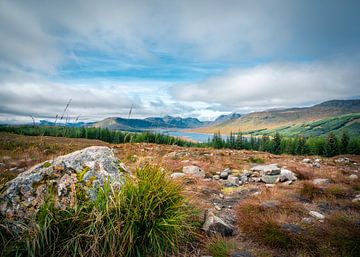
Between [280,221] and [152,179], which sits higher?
[152,179]

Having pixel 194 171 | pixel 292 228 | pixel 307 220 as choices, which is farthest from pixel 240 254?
pixel 194 171

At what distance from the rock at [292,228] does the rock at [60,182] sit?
363cm

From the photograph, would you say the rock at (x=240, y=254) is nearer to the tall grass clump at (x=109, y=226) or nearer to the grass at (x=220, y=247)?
the grass at (x=220, y=247)

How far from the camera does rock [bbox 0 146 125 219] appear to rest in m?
3.54

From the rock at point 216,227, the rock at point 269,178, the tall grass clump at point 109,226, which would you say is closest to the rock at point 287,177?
the rock at point 269,178

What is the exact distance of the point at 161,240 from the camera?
365 centimetres

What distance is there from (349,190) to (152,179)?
26.6 feet

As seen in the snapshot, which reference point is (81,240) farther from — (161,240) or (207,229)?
(207,229)

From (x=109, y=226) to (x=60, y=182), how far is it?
4.67 ft

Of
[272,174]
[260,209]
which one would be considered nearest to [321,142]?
[272,174]

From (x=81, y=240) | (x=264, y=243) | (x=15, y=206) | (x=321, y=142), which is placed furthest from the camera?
(x=321, y=142)

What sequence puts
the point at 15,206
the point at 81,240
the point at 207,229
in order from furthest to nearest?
the point at 207,229 → the point at 15,206 → the point at 81,240

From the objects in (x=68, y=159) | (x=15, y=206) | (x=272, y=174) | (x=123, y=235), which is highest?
(x=68, y=159)

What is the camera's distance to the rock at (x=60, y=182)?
3.54m
